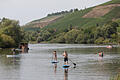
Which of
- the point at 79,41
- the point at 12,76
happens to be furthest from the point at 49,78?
the point at 79,41

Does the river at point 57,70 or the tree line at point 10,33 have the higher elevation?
the tree line at point 10,33

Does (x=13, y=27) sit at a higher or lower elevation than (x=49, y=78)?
higher

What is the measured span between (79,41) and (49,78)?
162290 mm

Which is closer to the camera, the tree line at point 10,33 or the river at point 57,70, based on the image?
the river at point 57,70

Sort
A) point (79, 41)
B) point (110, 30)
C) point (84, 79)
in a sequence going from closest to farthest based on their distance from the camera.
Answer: point (84, 79), point (110, 30), point (79, 41)

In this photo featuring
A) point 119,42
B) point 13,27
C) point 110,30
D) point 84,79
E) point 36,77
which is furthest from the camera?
point 110,30

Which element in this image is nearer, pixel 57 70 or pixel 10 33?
pixel 57 70

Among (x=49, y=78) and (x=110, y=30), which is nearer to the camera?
(x=49, y=78)

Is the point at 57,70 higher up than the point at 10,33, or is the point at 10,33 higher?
the point at 10,33

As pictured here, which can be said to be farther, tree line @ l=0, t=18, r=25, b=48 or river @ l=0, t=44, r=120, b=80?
tree line @ l=0, t=18, r=25, b=48

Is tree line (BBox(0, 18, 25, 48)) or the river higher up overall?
tree line (BBox(0, 18, 25, 48))

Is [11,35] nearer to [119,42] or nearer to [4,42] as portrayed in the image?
→ [4,42]

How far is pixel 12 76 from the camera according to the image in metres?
34.2

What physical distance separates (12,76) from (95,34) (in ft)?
494
